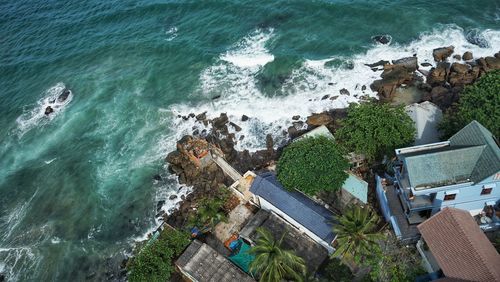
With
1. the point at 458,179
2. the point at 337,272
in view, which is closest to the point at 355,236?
the point at 337,272

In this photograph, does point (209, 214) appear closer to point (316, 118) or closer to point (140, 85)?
point (316, 118)

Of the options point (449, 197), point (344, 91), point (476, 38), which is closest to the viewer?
point (449, 197)

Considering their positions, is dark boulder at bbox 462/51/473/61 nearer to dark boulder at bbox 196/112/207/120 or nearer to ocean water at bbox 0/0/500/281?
ocean water at bbox 0/0/500/281

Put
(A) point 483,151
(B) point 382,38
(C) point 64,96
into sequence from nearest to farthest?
(A) point 483,151
(B) point 382,38
(C) point 64,96

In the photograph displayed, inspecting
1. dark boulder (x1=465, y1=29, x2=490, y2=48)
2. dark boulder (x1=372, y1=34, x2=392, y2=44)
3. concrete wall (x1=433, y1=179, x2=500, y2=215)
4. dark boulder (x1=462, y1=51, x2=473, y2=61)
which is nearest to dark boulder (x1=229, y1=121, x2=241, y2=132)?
dark boulder (x1=372, y1=34, x2=392, y2=44)

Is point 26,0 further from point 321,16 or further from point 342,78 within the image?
point 342,78

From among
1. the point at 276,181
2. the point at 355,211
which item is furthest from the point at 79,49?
the point at 355,211

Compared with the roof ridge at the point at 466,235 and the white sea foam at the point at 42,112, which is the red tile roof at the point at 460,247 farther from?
the white sea foam at the point at 42,112
